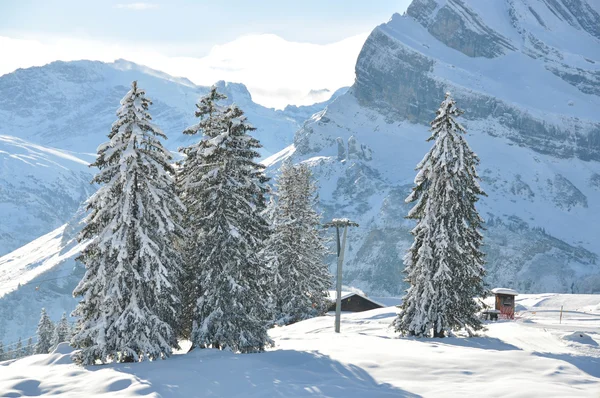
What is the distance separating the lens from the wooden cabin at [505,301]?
54.8 meters

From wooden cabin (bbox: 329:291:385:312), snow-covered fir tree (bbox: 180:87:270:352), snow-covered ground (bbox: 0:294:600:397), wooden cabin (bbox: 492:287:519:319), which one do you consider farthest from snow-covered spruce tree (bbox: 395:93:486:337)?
wooden cabin (bbox: 329:291:385:312)

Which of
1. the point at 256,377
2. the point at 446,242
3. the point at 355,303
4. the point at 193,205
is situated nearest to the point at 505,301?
the point at 355,303

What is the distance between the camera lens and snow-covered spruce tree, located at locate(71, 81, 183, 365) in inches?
959

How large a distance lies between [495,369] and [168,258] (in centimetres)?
1291

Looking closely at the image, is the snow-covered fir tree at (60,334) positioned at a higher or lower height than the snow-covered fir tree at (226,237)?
lower

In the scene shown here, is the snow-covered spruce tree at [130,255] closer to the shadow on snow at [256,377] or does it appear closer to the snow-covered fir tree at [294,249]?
the shadow on snow at [256,377]

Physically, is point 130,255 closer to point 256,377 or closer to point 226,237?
point 226,237

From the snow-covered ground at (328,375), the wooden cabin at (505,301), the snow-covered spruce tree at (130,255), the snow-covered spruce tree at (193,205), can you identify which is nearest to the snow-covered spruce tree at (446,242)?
the snow-covered ground at (328,375)

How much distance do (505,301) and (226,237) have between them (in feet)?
117

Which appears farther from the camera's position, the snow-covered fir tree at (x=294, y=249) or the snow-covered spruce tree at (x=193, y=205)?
the snow-covered fir tree at (x=294, y=249)

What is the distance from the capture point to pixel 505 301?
55.8m

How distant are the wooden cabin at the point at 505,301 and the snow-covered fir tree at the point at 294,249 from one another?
1610 centimetres

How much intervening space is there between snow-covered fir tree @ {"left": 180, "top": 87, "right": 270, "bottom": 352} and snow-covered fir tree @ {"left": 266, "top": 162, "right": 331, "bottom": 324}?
17682 millimetres

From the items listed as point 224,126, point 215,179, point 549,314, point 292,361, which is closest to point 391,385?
point 292,361
